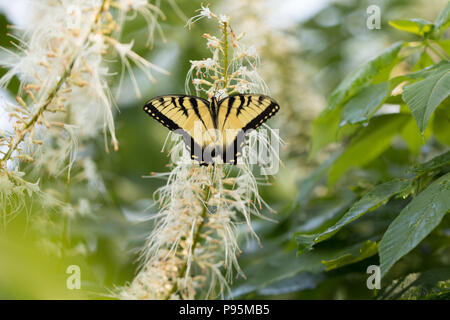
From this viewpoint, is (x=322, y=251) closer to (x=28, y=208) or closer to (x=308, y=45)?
Result: (x=28, y=208)

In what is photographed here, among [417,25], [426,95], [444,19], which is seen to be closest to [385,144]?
[417,25]

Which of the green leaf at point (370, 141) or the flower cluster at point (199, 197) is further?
the green leaf at point (370, 141)

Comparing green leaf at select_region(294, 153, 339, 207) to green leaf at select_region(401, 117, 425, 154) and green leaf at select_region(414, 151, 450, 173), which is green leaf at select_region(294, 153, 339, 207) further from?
green leaf at select_region(414, 151, 450, 173)

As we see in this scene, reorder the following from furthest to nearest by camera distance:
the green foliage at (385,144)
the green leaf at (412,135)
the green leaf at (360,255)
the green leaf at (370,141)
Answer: the green leaf at (412,135), the green leaf at (370,141), the green leaf at (360,255), the green foliage at (385,144)

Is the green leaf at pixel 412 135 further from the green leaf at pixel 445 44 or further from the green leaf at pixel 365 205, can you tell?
the green leaf at pixel 365 205

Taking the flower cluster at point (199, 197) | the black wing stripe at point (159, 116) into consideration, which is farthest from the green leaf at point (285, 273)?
the black wing stripe at point (159, 116)

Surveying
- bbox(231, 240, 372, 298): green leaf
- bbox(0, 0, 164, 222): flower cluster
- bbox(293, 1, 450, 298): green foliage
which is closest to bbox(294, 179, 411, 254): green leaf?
bbox(293, 1, 450, 298): green foliage

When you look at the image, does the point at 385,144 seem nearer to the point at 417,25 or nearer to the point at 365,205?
the point at 417,25
